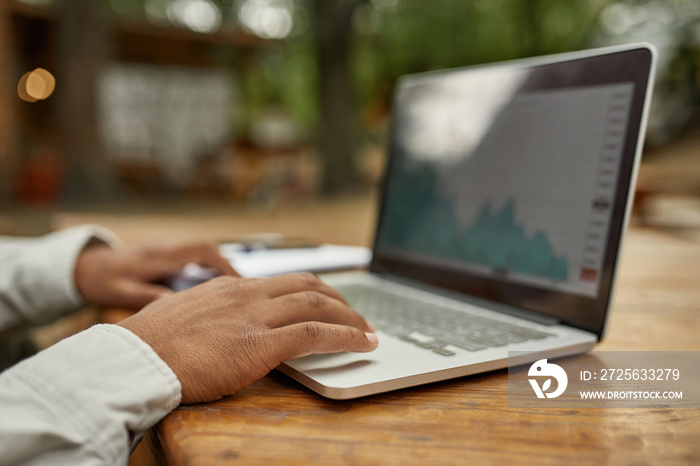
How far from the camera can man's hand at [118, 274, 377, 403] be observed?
18.6 inches

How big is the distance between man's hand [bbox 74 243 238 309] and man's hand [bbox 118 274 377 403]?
293 millimetres

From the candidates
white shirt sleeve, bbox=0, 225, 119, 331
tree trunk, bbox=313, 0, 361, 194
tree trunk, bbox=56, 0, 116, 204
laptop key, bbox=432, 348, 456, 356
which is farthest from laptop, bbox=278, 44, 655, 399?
tree trunk, bbox=56, 0, 116, 204

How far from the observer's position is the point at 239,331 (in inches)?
19.7

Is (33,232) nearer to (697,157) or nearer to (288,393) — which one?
(288,393)

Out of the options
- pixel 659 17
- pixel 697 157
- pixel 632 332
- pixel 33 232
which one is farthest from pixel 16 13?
pixel 632 332

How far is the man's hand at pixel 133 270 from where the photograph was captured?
842mm

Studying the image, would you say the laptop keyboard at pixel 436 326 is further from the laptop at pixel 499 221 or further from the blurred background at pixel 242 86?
the blurred background at pixel 242 86

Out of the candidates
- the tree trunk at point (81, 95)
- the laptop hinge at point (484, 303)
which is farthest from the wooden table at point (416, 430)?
the tree trunk at point (81, 95)

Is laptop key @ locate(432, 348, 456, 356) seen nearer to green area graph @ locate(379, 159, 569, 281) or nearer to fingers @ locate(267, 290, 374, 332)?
fingers @ locate(267, 290, 374, 332)

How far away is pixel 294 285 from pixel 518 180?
0.34m

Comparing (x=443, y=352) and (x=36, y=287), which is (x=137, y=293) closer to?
(x=36, y=287)

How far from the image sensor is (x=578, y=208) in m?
0.65

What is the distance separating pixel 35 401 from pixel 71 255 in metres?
0.58

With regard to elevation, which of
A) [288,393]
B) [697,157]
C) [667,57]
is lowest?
[288,393]
